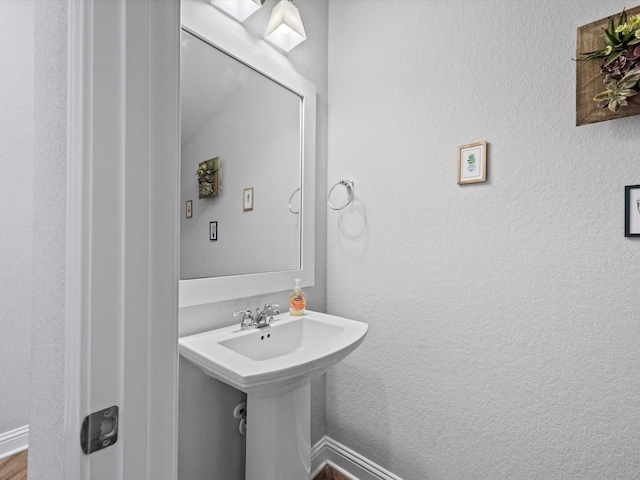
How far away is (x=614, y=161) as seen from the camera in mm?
1021

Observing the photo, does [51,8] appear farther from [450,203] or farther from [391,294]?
[391,294]

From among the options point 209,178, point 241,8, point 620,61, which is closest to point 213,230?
point 209,178

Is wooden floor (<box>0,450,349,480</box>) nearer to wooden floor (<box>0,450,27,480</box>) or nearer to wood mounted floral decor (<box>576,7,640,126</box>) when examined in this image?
wooden floor (<box>0,450,27,480</box>)

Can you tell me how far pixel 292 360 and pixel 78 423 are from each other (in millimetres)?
598

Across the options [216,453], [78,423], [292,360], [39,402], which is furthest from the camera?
[216,453]

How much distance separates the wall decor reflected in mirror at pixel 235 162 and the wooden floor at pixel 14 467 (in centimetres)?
128

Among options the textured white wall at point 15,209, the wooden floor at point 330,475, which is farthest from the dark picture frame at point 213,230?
the wooden floor at point 330,475

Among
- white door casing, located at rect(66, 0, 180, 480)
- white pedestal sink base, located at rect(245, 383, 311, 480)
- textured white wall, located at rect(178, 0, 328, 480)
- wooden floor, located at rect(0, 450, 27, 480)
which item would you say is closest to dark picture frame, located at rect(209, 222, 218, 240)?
textured white wall, located at rect(178, 0, 328, 480)

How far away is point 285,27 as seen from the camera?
143cm

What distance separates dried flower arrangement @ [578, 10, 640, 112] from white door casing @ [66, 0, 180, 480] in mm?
1194

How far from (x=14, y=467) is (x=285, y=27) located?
2343 mm

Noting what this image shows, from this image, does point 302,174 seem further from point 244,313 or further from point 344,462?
point 344,462

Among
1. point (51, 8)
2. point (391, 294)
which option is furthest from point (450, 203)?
point (51, 8)

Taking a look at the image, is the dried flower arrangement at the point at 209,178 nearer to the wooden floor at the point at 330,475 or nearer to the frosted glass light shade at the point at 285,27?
the frosted glass light shade at the point at 285,27
